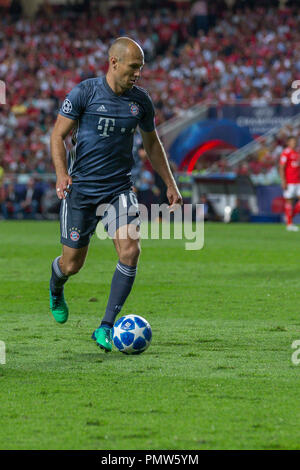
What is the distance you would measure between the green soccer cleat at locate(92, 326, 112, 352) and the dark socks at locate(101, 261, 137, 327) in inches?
5.1

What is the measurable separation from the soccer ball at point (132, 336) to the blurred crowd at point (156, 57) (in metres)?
22.9

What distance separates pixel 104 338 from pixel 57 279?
40.9 inches

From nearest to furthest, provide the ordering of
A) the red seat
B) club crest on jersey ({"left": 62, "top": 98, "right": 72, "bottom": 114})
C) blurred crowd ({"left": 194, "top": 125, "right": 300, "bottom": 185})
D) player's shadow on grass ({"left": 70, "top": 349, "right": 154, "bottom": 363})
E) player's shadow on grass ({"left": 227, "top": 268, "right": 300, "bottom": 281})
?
player's shadow on grass ({"left": 70, "top": 349, "right": 154, "bottom": 363})
club crest on jersey ({"left": 62, "top": 98, "right": 72, "bottom": 114})
player's shadow on grass ({"left": 227, "top": 268, "right": 300, "bottom": 281})
the red seat
blurred crowd ({"left": 194, "top": 125, "right": 300, "bottom": 185})

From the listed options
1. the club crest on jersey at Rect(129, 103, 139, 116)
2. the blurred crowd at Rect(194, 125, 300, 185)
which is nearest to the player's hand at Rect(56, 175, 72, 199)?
the club crest on jersey at Rect(129, 103, 139, 116)

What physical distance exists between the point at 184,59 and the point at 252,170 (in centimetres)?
805

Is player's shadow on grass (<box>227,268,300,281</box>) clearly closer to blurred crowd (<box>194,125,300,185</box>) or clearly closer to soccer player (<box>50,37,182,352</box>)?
soccer player (<box>50,37,182,352</box>)

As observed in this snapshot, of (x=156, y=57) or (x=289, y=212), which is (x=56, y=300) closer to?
(x=289, y=212)

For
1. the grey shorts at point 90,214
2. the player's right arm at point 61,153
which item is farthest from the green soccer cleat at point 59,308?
the player's right arm at point 61,153

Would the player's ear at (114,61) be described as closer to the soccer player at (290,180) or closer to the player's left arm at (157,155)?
the player's left arm at (157,155)

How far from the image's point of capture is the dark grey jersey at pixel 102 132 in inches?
276

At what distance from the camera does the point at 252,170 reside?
2938 cm

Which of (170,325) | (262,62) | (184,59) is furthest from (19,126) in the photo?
(170,325)

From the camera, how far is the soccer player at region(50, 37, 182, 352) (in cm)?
688
